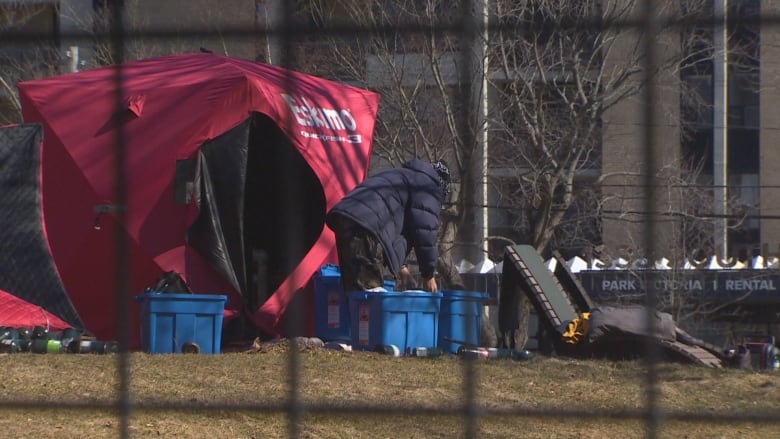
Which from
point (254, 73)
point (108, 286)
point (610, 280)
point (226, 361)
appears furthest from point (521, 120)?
point (226, 361)

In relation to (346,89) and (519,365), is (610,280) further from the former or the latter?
(519,365)

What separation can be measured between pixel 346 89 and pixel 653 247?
5.18 m

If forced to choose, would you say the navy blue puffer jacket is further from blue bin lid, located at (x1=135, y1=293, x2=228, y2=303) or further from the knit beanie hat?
blue bin lid, located at (x1=135, y1=293, x2=228, y2=303)

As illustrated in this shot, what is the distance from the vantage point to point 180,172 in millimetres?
6719

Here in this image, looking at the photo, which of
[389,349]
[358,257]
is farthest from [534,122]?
[389,349]

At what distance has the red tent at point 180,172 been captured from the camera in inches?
262

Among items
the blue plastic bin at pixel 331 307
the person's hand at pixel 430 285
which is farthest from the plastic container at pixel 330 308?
the person's hand at pixel 430 285

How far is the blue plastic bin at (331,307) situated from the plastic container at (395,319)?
0.45 metres

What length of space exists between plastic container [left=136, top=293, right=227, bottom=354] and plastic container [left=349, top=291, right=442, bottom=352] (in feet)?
2.43

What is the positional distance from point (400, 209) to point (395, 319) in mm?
567

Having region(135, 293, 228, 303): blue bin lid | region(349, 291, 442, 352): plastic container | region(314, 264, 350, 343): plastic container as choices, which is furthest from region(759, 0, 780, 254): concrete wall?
region(135, 293, 228, 303): blue bin lid

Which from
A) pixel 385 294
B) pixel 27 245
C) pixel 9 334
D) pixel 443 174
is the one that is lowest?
pixel 9 334

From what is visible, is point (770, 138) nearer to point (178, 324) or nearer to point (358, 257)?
point (358, 257)

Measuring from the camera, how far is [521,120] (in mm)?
8531
